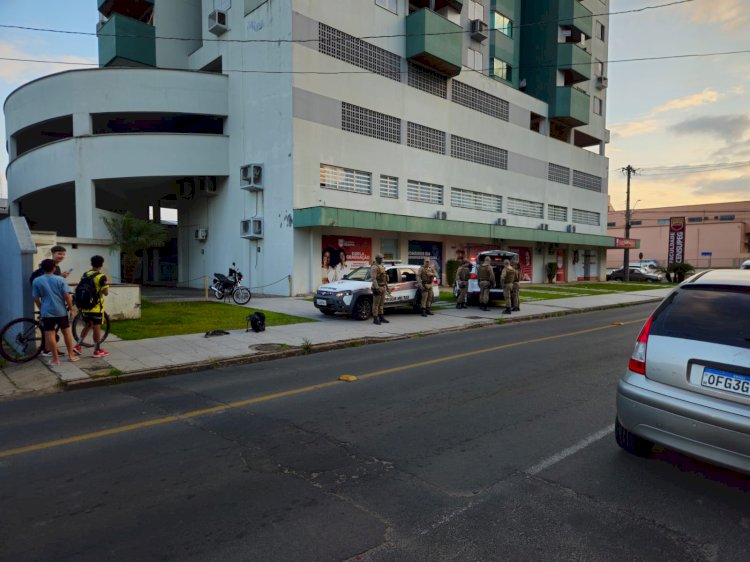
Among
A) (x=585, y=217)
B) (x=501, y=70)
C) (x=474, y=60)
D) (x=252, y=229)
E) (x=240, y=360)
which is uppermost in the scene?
(x=501, y=70)

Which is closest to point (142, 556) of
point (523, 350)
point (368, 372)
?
point (368, 372)

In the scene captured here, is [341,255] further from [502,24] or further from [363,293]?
[502,24]

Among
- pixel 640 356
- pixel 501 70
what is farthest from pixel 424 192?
pixel 640 356

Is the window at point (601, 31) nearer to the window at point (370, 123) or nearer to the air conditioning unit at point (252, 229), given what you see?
the window at point (370, 123)

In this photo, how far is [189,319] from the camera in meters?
13.1

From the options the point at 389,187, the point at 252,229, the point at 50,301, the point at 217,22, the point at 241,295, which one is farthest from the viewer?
the point at 389,187

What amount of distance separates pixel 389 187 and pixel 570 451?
21.1 meters

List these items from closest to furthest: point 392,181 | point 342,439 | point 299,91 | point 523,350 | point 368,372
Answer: point 342,439 → point 368,372 → point 523,350 → point 299,91 → point 392,181

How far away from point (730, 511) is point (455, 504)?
1.91 metres

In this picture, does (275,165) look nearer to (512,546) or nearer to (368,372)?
(368,372)

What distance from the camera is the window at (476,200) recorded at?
28.1 meters

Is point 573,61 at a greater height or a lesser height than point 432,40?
greater

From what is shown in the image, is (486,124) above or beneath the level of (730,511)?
above

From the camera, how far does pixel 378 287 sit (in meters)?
13.1
